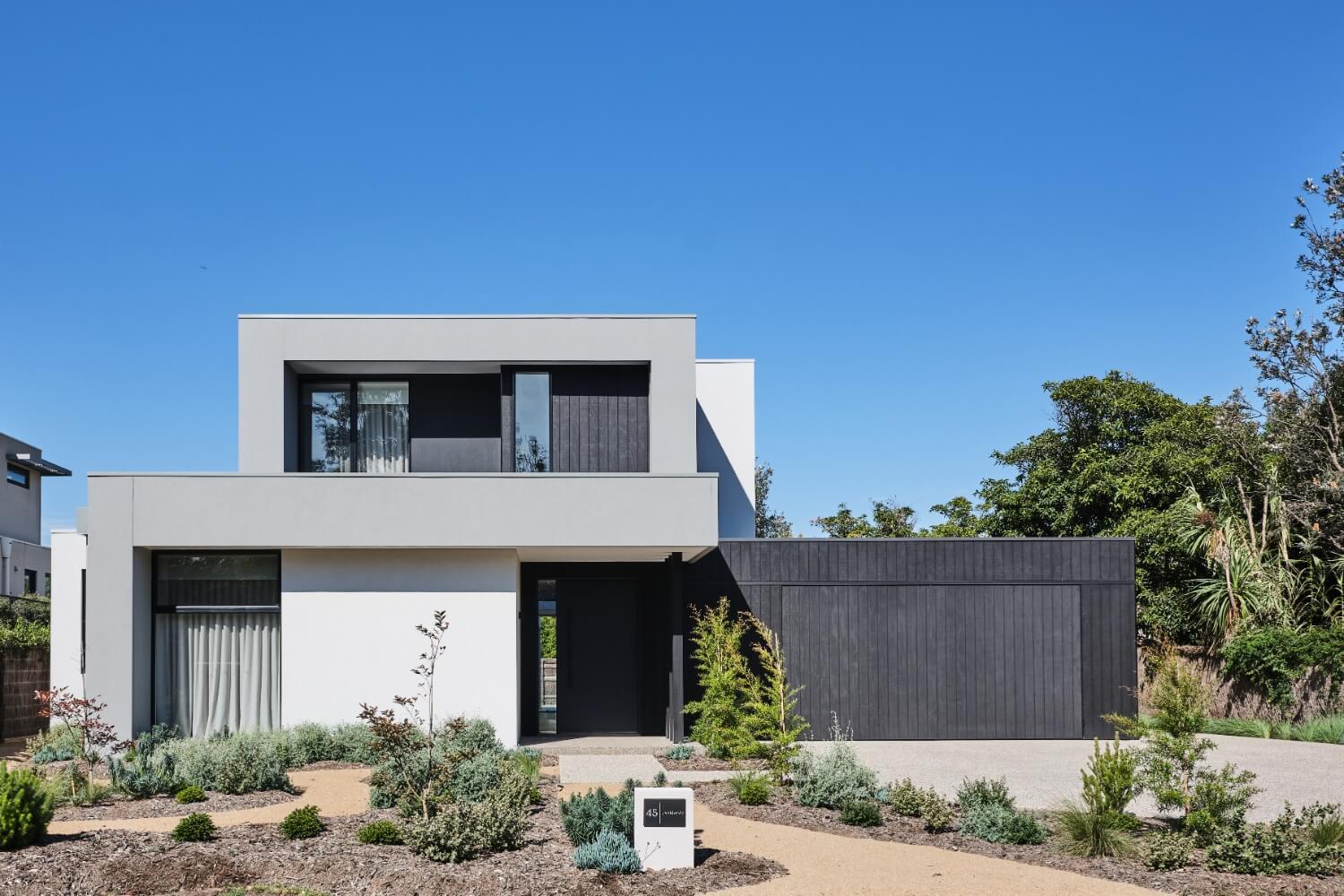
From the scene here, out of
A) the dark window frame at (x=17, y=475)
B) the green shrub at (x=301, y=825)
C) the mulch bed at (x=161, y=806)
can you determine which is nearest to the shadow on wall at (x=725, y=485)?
the mulch bed at (x=161, y=806)

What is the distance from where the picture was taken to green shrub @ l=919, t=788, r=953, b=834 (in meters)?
10.1

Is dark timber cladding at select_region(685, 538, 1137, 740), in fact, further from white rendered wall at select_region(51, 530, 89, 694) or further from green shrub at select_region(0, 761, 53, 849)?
green shrub at select_region(0, 761, 53, 849)

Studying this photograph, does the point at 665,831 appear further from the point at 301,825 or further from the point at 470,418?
the point at 470,418

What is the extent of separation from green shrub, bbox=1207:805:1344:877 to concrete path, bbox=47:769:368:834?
7266mm

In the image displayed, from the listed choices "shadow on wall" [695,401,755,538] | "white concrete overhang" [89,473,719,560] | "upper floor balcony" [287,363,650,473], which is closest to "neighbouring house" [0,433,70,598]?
"upper floor balcony" [287,363,650,473]

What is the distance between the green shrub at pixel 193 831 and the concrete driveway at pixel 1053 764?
715 centimetres

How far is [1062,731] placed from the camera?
1841 centimetres

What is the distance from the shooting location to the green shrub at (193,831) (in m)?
9.45

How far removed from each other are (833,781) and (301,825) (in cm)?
479

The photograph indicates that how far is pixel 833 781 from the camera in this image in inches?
447

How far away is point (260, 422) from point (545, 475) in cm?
479

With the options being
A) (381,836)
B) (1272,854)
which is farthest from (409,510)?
(1272,854)

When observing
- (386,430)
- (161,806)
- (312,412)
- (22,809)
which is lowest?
(161,806)

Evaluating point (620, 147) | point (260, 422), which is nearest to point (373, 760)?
point (260, 422)
